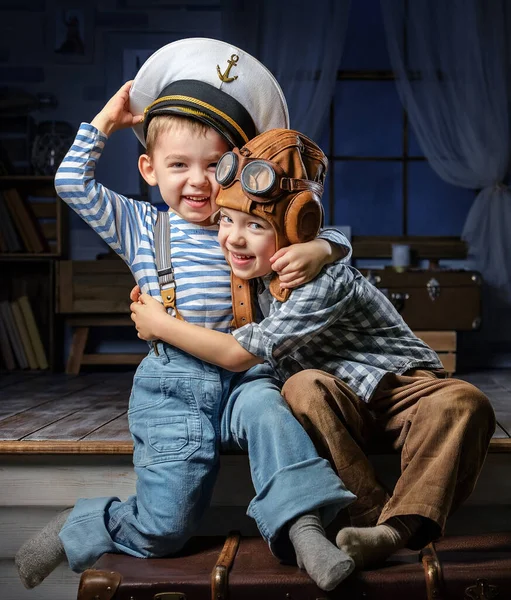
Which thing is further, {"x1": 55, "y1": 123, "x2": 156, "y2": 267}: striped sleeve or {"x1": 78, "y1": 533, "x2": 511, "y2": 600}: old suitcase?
{"x1": 55, "y1": 123, "x2": 156, "y2": 267}: striped sleeve

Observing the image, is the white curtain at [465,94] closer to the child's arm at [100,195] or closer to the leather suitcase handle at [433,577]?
the child's arm at [100,195]

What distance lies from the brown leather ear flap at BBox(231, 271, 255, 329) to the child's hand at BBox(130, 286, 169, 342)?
0.45ft

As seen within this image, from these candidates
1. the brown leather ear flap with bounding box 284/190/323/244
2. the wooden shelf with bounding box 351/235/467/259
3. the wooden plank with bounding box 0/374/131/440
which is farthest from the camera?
the wooden shelf with bounding box 351/235/467/259

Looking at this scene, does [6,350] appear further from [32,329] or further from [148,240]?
[148,240]

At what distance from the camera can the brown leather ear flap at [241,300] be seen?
5.09ft

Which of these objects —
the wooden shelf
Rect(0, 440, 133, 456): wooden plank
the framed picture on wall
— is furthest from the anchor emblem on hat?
the framed picture on wall

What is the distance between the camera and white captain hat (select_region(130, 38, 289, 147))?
153 centimetres

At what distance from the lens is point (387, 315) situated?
1.60 metres

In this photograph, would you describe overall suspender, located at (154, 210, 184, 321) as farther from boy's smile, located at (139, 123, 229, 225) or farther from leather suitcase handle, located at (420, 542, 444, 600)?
leather suitcase handle, located at (420, 542, 444, 600)

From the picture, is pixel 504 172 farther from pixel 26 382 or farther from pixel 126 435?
pixel 126 435

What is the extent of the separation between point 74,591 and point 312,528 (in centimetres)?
73

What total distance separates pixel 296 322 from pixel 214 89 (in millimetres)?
486

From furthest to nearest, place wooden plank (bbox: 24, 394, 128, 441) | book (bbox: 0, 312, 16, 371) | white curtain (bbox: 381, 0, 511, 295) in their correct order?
white curtain (bbox: 381, 0, 511, 295) < book (bbox: 0, 312, 16, 371) < wooden plank (bbox: 24, 394, 128, 441)

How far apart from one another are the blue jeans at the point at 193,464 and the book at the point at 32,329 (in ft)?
9.01
